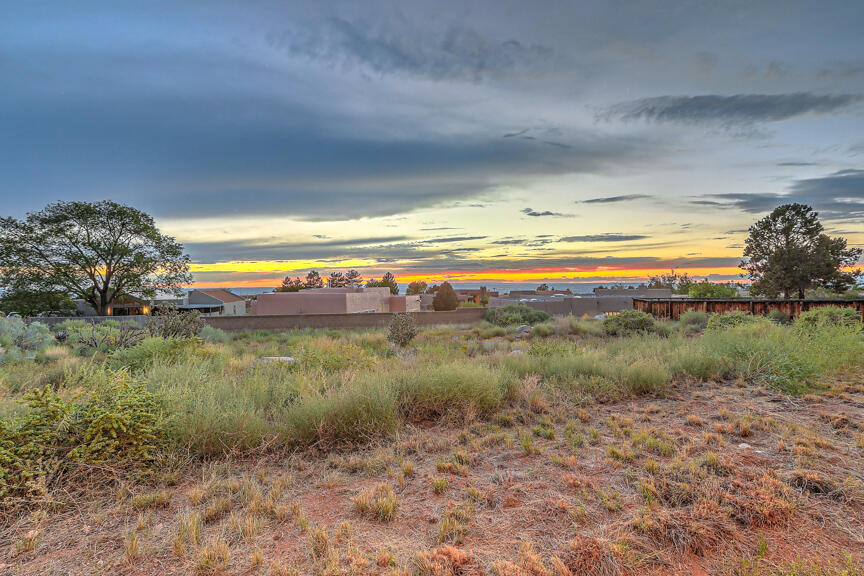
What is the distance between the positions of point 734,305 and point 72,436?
21642 millimetres

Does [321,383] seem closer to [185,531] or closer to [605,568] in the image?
[185,531]

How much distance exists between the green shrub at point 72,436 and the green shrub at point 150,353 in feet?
11.5

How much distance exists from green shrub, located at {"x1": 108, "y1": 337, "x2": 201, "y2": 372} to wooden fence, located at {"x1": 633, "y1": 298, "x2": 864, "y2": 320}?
694 inches

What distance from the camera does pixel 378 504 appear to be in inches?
130

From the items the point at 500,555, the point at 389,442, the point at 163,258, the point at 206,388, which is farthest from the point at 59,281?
the point at 500,555

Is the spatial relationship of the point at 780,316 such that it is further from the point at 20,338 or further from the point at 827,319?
the point at 20,338

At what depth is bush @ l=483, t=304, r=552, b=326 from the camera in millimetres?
22672

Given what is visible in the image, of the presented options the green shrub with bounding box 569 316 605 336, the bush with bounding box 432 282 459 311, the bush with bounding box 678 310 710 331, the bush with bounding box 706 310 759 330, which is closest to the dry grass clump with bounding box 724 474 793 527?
the bush with bounding box 706 310 759 330

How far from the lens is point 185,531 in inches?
116

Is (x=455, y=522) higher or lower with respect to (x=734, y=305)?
lower

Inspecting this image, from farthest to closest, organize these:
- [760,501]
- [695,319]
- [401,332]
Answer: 1. [695,319]
2. [401,332]
3. [760,501]

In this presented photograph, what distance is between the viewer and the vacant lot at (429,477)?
2732mm

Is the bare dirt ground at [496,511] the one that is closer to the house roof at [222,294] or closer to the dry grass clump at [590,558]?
the dry grass clump at [590,558]

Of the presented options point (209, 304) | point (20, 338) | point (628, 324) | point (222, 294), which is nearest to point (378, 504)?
point (20, 338)
